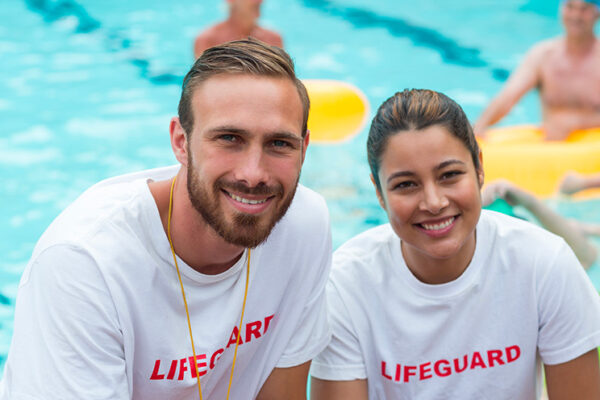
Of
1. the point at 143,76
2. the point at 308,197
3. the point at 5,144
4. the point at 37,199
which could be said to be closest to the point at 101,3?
the point at 143,76

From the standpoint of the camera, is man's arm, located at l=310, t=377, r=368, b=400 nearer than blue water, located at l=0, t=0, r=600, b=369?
Yes

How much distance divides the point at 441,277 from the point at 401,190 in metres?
0.31

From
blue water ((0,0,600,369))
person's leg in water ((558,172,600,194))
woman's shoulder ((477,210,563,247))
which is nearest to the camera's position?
woman's shoulder ((477,210,563,247))

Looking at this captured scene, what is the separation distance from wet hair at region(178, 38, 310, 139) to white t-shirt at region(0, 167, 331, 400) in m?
0.27

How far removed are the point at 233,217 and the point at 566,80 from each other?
408cm

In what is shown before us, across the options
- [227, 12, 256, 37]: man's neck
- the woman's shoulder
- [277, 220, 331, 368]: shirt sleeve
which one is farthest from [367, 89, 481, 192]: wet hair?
[227, 12, 256, 37]: man's neck

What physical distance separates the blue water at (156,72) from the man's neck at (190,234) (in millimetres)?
2650

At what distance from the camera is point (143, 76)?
7.96m

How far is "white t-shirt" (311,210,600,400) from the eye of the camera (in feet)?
6.95

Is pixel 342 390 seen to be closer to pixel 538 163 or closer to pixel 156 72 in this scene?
pixel 538 163

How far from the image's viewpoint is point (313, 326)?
85.6 inches

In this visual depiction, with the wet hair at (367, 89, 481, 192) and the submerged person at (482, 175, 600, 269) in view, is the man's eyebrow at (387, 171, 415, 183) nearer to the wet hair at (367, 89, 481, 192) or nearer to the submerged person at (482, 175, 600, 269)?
the wet hair at (367, 89, 481, 192)

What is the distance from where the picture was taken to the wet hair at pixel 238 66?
6.06 ft

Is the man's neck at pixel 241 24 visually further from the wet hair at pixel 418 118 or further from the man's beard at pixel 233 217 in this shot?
the man's beard at pixel 233 217
